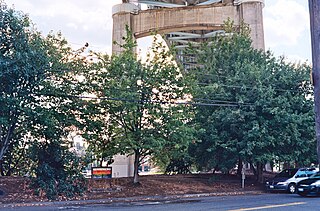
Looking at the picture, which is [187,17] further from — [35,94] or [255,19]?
[35,94]

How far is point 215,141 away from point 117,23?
18.3 m

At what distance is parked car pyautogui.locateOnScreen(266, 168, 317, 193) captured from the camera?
22.4 metres

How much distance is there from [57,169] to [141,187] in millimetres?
4981

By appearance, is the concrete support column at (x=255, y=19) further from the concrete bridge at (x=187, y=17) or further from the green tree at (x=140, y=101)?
the green tree at (x=140, y=101)

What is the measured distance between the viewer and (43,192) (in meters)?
17.5

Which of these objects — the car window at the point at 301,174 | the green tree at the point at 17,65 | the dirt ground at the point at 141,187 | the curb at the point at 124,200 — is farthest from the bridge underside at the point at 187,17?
the green tree at the point at 17,65

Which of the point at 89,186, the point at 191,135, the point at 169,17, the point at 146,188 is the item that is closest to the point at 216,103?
the point at 191,135

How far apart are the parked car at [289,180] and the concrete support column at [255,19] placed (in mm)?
13548

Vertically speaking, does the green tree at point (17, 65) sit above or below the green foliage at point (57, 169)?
above

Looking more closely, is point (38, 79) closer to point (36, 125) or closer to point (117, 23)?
point (36, 125)

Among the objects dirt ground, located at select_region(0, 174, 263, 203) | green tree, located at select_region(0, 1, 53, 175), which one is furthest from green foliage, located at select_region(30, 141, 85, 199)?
green tree, located at select_region(0, 1, 53, 175)

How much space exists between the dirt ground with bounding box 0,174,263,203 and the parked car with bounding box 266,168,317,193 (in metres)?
1.64

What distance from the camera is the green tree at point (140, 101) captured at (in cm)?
1912

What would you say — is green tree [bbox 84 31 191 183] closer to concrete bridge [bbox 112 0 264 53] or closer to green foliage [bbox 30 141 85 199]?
green foliage [bbox 30 141 85 199]
